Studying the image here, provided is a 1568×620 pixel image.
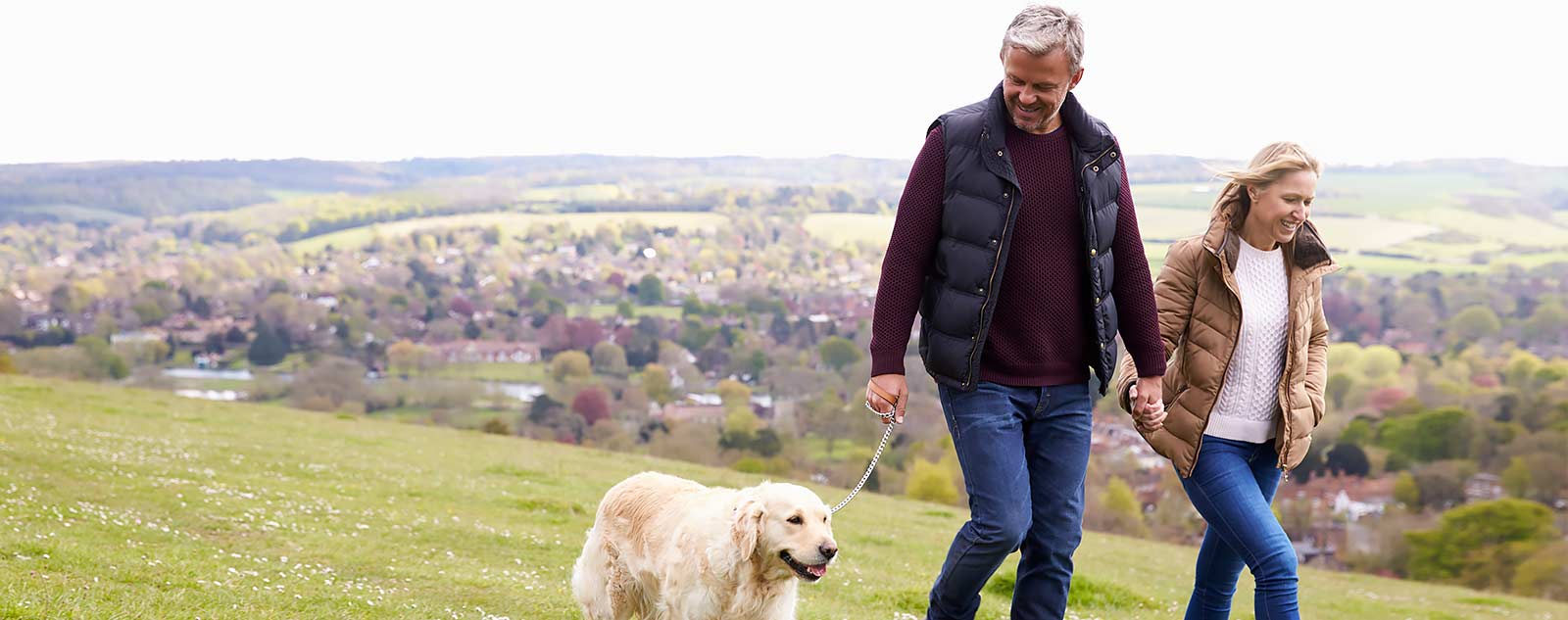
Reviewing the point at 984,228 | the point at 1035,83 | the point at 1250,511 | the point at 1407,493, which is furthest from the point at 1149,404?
the point at 1407,493

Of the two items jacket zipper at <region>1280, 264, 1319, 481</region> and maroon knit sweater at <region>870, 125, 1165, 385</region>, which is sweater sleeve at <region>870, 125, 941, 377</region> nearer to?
maroon knit sweater at <region>870, 125, 1165, 385</region>

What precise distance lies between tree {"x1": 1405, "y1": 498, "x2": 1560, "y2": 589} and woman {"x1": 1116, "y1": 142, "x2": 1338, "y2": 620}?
52923mm

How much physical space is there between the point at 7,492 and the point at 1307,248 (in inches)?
479

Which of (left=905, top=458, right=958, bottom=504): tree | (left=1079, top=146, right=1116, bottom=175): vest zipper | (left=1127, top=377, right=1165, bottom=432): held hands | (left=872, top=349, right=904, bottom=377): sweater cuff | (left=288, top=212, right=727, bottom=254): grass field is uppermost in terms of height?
(left=1079, top=146, right=1116, bottom=175): vest zipper

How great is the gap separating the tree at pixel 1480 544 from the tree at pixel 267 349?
8441 cm

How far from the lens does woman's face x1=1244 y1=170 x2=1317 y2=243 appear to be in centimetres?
567

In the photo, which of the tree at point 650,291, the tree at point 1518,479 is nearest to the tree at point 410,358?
the tree at point 650,291

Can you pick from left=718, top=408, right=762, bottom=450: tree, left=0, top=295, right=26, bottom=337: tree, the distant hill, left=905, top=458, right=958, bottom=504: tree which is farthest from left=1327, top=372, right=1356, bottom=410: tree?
left=0, top=295, right=26, bottom=337: tree

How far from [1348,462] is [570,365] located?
55.7m

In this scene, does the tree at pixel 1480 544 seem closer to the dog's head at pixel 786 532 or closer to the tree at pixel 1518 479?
the tree at pixel 1518 479

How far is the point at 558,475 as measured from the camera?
21125mm

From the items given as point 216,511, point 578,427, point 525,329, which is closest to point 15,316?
point 525,329

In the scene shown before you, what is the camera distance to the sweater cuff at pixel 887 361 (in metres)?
5.43

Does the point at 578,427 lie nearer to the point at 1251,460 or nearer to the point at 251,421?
the point at 251,421
